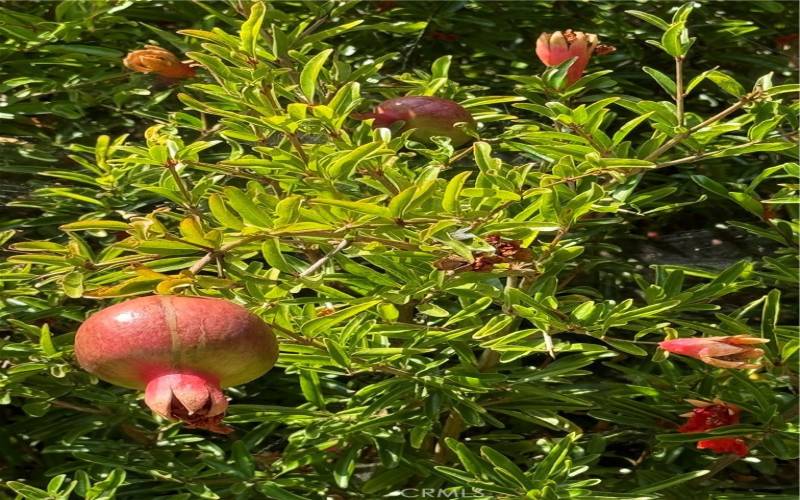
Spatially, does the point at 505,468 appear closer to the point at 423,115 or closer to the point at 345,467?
the point at 345,467

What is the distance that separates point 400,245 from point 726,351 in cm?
38

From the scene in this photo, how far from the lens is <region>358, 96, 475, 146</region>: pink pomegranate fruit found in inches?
62.6

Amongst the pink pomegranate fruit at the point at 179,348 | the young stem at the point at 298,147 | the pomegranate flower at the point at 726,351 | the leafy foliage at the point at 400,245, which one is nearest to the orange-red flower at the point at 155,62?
the leafy foliage at the point at 400,245

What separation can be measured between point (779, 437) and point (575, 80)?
568mm

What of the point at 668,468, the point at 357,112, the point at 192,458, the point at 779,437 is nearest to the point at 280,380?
the point at 192,458

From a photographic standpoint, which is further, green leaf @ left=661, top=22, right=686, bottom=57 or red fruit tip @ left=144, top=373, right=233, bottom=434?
green leaf @ left=661, top=22, right=686, bottom=57

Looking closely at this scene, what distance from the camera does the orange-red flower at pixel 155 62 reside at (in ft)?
5.39

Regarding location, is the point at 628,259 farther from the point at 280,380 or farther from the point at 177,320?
the point at 177,320

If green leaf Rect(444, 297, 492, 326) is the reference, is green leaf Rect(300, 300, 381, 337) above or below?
above

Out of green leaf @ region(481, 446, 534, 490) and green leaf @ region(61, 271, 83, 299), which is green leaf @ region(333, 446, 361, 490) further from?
green leaf @ region(61, 271, 83, 299)

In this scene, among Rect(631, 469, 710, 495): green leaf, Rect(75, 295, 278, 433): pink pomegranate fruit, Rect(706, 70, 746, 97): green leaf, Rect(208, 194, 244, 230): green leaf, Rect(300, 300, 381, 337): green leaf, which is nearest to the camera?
Rect(75, 295, 278, 433): pink pomegranate fruit

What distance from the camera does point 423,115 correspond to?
158 cm

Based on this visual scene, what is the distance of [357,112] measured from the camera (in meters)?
1.69

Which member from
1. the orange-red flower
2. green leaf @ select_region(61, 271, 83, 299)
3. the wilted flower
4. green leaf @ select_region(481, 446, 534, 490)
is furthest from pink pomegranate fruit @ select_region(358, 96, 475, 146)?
green leaf @ select_region(61, 271, 83, 299)
